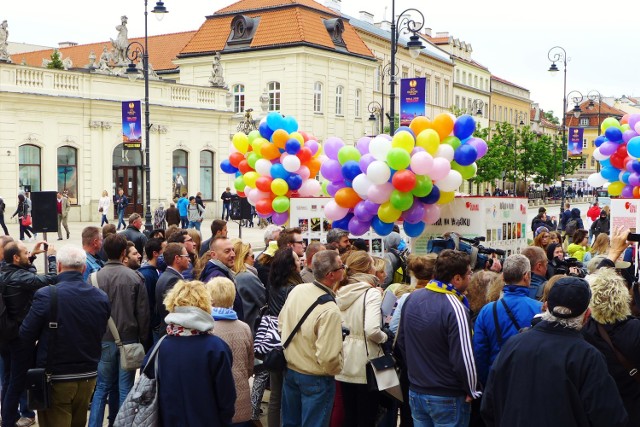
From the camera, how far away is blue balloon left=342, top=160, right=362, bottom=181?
1184cm

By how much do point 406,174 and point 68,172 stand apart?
27899 millimetres

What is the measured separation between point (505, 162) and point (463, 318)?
202ft

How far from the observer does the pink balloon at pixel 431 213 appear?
11695mm

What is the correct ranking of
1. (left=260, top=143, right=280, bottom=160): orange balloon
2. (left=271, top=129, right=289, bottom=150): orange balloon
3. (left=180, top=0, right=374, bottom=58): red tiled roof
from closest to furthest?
(left=271, top=129, right=289, bottom=150): orange balloon → (left=260, top=143, right=280, bottom=160): orange balloon → (left=180, top=0, right=374, bottom=58): red tiled roof

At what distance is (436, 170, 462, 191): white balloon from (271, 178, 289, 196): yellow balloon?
11.1ft

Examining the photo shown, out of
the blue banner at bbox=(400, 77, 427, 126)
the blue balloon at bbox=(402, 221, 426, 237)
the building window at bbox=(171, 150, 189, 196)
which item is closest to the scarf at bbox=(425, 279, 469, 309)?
the blue balloon at bbox=(402, 221, 426, 237)

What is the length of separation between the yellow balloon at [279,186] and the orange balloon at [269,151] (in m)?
0.48

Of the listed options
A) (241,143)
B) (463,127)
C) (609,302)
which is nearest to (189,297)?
(609,302)

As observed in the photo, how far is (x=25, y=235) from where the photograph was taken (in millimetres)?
28375

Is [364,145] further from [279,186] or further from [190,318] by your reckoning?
[190,318]

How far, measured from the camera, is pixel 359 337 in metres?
6.62

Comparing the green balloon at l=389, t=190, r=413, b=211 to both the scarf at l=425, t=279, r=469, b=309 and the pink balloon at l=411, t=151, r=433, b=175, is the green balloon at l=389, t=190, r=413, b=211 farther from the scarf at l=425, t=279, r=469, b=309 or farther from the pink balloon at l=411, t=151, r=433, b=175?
the scarf at l=425, t=279, r=469, b=309

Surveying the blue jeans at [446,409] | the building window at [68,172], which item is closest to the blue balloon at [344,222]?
the blue jeans at [446,409]

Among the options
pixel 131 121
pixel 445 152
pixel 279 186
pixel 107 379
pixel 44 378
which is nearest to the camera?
pixel 44 378
